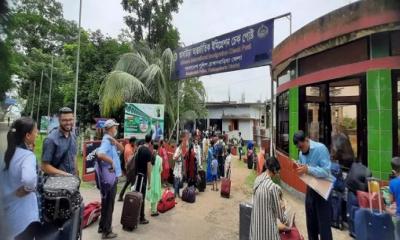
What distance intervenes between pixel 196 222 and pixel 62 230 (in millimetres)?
3474

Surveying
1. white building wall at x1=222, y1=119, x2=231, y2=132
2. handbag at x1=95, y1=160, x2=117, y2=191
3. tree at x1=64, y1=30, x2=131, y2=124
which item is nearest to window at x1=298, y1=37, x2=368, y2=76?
handbag at x1=95, y1=160, x2=117, y2=191

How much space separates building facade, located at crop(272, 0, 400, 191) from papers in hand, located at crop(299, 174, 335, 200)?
6.49 ft

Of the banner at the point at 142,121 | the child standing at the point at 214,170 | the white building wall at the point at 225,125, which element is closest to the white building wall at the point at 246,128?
the white building wall at the point at 225,125

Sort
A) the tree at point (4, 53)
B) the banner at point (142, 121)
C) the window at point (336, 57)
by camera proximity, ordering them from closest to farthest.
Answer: the tree at point (4, 53), the window at point (336, 57), the banner at point (142, 121)

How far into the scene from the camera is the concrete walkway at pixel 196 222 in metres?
5.26

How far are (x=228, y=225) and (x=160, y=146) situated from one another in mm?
3191

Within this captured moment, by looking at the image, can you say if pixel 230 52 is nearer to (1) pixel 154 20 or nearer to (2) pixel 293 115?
(2) pixel 293 115

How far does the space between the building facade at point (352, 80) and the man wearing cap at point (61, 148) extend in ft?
16.1

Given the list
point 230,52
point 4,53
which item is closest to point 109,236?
point 4,53

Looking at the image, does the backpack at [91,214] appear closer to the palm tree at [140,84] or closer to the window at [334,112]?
the window at [334,112]

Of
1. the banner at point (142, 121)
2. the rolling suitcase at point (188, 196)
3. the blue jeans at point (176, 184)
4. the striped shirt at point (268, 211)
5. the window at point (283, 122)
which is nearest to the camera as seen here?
the striped shirt at point (268, 211)

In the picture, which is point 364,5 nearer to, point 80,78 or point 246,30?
point 246,30

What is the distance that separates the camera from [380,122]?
557cm

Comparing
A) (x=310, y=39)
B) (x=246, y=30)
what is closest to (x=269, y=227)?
(x=310, y=39)
